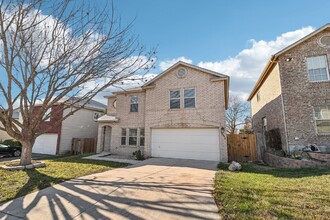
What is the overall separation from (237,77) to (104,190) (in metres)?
22.5

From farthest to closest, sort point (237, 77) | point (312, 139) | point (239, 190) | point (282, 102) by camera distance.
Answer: point (237, 77) → point (282, 102) → point (312, 139) → point (239, 190)

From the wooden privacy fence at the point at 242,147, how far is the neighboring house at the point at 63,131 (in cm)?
1408

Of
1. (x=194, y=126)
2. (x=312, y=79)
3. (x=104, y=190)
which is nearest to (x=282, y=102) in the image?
(x=312, y=79)

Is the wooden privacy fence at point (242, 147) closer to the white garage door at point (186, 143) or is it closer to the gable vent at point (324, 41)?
the white garage door at point (186, 143)

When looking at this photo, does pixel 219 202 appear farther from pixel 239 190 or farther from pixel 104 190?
pixel 104 190

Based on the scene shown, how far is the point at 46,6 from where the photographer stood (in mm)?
7148

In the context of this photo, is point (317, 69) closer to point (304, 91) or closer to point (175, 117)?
point (304, 91)

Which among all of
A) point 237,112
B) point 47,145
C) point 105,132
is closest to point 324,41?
point 105,132

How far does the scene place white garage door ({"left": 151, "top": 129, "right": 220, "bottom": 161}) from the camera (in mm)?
11922

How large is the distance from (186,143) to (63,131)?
12.9m

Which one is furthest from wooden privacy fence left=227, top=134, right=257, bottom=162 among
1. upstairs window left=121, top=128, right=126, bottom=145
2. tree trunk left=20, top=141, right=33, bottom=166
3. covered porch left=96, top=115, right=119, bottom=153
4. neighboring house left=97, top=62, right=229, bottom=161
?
tree trunk left=20, top=141, right=33, bottom=166

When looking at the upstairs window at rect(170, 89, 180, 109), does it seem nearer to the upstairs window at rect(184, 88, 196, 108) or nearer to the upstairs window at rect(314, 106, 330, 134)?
the upstairs window at rect(184, 88, 196, 108)

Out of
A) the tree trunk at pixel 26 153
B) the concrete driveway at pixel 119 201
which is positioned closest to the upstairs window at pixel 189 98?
the concrete driveway at pixel 119 201

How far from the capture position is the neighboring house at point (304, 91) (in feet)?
35.2
